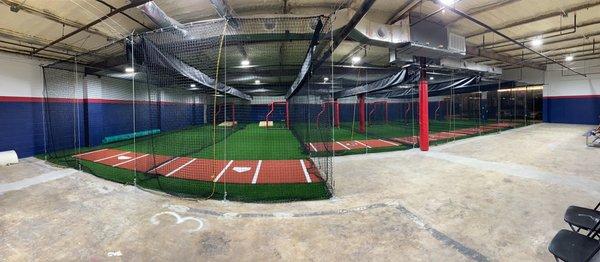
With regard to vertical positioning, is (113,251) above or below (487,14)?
below

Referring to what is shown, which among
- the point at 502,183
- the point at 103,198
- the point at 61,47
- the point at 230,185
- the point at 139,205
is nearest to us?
the point at 139,205

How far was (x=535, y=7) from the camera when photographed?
22.9ft

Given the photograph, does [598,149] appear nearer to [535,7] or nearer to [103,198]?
[535,7]

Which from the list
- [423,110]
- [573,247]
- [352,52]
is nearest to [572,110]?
[423,110]

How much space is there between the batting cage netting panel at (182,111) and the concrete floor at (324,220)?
0.69 metres

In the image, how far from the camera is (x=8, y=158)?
7633 millimetres

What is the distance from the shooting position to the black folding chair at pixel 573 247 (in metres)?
1.97

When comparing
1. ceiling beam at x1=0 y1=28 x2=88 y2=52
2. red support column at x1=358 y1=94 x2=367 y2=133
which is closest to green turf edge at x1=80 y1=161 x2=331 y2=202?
ceiling beam at x1=0 y1=28 x2=88 y2=52

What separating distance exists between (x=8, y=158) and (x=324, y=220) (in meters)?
9.94

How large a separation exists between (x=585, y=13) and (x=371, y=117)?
1781cm

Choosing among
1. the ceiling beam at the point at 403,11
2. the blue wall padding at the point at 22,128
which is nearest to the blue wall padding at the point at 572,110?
the ceiling beam at the point at 403,11

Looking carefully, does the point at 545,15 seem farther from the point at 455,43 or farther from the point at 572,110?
the point at 572,110

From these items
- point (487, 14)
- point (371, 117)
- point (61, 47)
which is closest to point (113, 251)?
point (61, 47)

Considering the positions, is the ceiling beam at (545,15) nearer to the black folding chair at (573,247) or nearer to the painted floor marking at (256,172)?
the black folding chair at (573,247)
